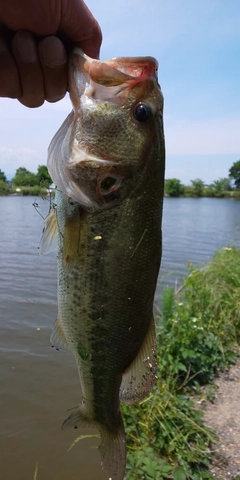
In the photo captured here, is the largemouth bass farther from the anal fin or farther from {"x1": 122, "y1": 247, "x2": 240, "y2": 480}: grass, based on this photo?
{"x1": 122, "y1": 247, "x2": 240, "y2": 480}: grass

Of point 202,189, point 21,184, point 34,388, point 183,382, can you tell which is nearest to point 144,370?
point 183,382

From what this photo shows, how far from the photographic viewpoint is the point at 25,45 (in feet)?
6.44

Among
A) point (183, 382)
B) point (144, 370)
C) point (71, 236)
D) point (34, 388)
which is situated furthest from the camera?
point (34, 388)

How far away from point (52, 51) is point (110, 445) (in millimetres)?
2017

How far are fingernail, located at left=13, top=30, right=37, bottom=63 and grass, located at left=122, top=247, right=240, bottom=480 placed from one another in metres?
3.55

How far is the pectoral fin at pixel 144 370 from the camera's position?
2111 millimetres

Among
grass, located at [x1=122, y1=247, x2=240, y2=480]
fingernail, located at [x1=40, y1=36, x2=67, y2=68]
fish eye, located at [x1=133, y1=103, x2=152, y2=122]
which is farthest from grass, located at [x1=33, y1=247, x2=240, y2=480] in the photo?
fingernail, located at [x1=40, y1=36, x2=67, y2=68]

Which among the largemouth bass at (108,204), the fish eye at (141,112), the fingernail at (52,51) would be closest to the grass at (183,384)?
the largemouth bass at (108,204)

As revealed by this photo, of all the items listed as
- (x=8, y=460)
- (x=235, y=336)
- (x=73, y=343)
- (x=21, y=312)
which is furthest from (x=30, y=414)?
(x=73, y=343)

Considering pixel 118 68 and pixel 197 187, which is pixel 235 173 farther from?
pixel 118 68

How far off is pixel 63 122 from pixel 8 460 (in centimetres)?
504

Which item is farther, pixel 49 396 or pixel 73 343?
pixel 49 396

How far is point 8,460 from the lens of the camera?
215 inches

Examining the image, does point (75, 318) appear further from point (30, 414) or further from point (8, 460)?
point (30, 414)
